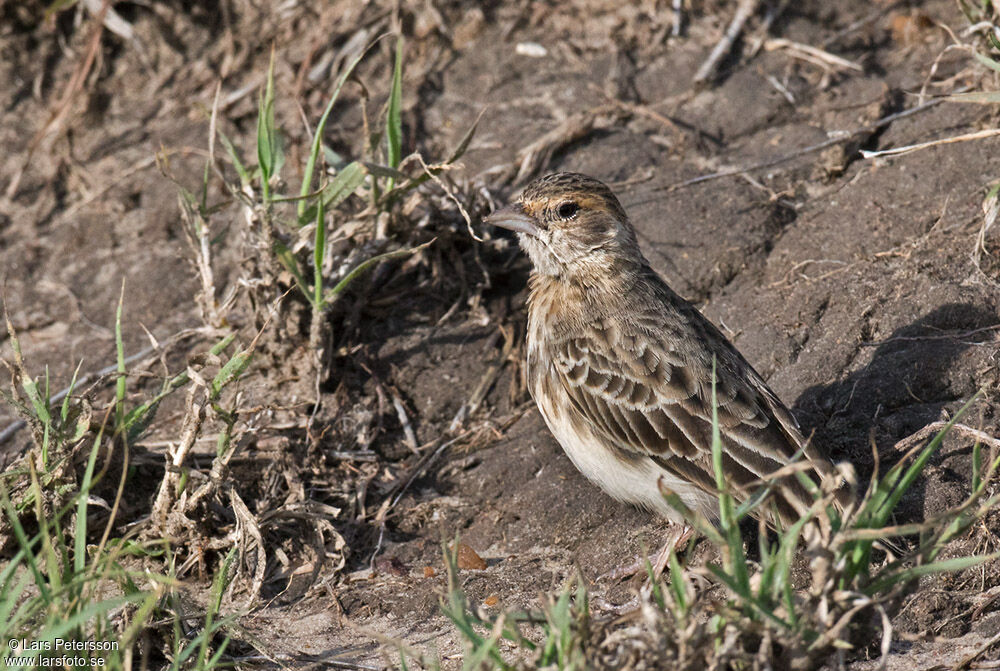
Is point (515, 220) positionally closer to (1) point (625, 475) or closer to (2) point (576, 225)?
(2) point (576, 225)

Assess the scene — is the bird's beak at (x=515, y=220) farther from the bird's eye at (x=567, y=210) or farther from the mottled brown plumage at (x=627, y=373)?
the bird's eye at (x=567, y=210)

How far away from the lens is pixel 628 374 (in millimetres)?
4586

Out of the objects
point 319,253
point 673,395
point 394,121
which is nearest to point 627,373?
point 673,395

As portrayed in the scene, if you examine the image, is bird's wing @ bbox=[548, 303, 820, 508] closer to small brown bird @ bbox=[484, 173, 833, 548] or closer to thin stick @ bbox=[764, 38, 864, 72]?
small brown bird @ bbox=[484, 173, 833, 548]

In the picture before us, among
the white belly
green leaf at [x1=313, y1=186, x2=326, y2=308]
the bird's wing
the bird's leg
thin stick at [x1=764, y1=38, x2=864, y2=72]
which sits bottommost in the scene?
the bird's leg

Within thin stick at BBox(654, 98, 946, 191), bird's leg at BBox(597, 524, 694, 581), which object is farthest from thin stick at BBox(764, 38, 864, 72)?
bird's leg at BBox(597, 524, 694, 581)

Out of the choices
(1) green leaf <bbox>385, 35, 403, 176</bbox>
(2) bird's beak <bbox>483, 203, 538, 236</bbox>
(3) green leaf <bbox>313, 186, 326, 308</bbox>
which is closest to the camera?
(3) green leaf <bbox>313, 186, 326, 308</bbox>

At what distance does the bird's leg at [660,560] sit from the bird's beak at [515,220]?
1.57 m

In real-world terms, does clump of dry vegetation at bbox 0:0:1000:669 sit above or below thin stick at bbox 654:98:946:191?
below

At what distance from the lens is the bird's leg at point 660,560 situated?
460 cm

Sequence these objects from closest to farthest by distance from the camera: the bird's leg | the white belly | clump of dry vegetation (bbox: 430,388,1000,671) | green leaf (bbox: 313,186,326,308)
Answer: clump of dry vegetation (bbox: 430,388,1000,671), the white belly, the bird's leg, green leaf (bbox: 313,186,326,308)

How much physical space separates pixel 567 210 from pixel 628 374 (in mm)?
906

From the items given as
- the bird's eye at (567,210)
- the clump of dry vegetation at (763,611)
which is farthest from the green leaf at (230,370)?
the clump of dry vegetation at (763,611)

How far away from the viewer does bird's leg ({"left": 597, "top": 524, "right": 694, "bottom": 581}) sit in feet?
15.1
